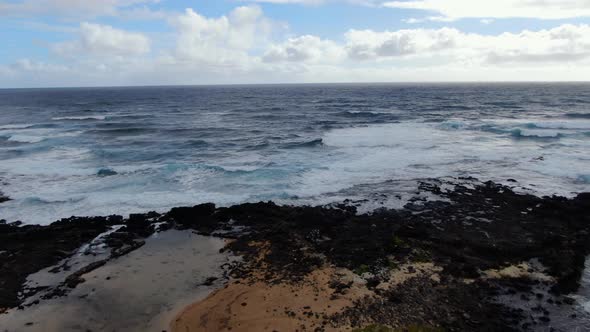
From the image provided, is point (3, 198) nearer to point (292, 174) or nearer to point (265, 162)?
Answer: point (265, 162)

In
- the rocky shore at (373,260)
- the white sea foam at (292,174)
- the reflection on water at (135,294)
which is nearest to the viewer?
the rocky shore at (373,260)

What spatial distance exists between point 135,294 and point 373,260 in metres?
8.27

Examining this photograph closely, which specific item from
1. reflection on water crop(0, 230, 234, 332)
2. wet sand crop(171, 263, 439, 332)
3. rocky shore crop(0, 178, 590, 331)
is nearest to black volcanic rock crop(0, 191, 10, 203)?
rocky shore crop(0, 178, 590, 331)

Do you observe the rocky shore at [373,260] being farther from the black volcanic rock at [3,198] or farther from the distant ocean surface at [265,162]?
the black volcanic rock at [3,198]

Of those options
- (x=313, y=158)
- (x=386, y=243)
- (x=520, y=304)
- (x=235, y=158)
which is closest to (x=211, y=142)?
(x=235, y=158)

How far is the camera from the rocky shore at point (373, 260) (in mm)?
11805

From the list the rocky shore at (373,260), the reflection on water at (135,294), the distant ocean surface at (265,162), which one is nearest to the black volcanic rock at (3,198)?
the distant ocean surface at (265,162)

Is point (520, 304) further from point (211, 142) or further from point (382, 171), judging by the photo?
point (211, 142)

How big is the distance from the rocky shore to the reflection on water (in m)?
0.57

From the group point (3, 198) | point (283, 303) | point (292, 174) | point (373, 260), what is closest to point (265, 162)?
point (292, 174)

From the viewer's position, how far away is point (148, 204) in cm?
2248

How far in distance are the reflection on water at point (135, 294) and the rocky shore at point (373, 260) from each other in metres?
0.57

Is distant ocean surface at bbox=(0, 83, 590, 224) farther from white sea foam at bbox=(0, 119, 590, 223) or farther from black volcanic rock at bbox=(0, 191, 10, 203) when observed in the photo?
black volcanic rock at bbox=(0, 191, 10, 203)

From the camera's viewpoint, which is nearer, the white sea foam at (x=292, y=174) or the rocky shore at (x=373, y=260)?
the rocky shore at (x=373, y=260)
